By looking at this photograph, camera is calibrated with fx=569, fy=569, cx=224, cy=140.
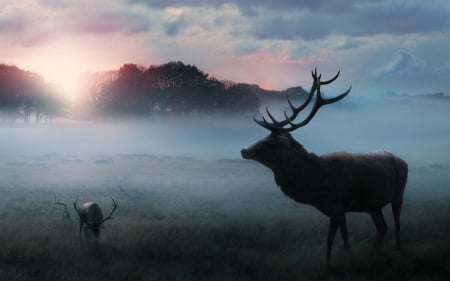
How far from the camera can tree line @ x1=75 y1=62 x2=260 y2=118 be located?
107 ft

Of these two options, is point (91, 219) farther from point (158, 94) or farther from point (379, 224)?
point (158, 94)

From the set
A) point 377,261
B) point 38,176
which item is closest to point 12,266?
point 377,261

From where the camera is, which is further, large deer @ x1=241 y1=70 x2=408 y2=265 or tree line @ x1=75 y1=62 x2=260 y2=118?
tree line @ x1=75 y1=62 x2=260 y2=118

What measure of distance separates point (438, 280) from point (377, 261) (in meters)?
1.06

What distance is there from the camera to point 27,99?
40.3 meters

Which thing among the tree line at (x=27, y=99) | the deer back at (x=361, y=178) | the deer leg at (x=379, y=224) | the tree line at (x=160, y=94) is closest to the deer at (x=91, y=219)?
the deer back at (x=361, y=178)

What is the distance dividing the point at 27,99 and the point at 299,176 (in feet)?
113

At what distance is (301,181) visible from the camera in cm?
960

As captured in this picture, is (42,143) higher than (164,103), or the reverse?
(164,103)

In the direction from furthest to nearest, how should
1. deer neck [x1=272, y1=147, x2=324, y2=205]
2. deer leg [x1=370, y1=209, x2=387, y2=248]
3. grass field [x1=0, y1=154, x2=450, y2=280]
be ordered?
deer leg [x1=370, y1=209, x2=387, y2=248] → deer neck [x1=272, y1=147, x2=324, y2=205] → grass field [x1=0, y1=154, x2=450, y2=280]

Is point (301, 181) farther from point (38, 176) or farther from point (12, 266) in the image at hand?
point (38, 176)

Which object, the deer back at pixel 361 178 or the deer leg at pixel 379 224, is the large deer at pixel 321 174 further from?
the deer leg at pixel 379 224

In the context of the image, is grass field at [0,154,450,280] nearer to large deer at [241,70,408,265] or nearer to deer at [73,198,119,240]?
deer at [73,198,119,240]

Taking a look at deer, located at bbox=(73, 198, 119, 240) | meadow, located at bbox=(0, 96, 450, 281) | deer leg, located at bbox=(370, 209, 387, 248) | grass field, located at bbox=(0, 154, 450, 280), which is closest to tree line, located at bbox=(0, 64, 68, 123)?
meadow, located at bbox=(0, 96, 450, 281)
